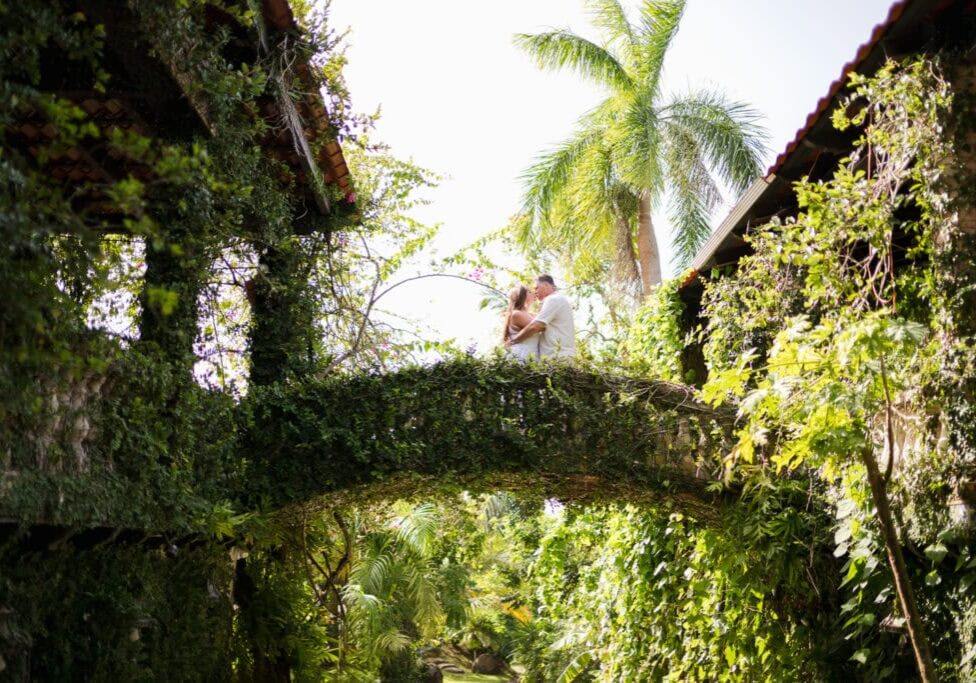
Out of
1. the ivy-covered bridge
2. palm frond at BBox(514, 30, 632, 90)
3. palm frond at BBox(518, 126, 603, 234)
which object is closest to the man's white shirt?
the ivy-covered bridge

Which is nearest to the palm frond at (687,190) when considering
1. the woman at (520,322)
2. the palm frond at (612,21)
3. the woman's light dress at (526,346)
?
the palm frond at (612,21)

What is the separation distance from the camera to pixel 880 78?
254 inches

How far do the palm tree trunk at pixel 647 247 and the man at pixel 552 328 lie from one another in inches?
490

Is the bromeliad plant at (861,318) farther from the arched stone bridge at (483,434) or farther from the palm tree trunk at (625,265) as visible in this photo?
the palm tree trunk at (625,265)

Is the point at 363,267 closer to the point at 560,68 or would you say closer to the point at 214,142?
the point at 214,142

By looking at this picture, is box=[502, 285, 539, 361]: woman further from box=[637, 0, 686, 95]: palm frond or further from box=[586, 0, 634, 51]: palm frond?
box=[586, 0, 634, 51]: palm frond

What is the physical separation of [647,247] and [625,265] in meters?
1.14

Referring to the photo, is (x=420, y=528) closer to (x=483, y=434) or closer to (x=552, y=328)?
(x=552, y=328)

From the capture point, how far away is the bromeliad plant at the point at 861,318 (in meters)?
5.31

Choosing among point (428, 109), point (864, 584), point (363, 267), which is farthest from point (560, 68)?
point (864, 584)

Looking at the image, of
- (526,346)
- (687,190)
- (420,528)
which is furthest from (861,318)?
(687,190)

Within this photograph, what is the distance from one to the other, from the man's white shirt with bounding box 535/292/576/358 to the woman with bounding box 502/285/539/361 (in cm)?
9

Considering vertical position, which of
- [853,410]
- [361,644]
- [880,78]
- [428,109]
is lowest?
[361,644]

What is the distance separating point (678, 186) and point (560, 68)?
3.52 m
